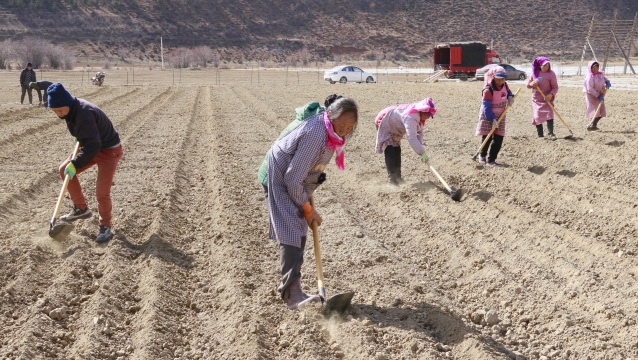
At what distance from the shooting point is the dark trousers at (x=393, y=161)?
28.4 ft

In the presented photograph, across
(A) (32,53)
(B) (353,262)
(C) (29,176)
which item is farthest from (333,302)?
(A) (32,53)

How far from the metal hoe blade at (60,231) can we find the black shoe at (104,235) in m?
0.33

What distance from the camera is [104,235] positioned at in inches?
257

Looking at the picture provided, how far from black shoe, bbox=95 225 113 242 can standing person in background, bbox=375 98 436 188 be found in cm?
347

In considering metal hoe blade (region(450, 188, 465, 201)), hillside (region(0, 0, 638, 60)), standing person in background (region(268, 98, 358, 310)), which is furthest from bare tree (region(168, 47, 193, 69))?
standing person in background (region(268, 98, 358, 310))

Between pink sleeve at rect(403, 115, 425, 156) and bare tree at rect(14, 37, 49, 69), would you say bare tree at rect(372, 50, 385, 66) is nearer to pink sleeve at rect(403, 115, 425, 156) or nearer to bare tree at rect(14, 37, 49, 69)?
bare tree at rect(14, 37, 49, 69)

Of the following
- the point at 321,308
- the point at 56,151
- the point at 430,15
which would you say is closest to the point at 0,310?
the point at 321,308

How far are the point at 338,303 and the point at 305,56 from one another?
5950 centimetres

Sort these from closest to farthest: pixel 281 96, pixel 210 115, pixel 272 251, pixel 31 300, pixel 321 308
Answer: pixel 321 308
pixel 31 300
pixel 272 251
pixel 210 115
pixel 281 96

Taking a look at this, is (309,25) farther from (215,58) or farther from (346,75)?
(346,75)

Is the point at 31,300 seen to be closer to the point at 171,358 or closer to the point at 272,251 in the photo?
the point at 171,358

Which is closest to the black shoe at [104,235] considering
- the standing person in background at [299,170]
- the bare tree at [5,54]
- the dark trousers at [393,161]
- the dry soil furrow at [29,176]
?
the dry soil furrow at [29,176]

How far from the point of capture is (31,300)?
5.18m

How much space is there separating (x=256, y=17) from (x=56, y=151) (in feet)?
203
